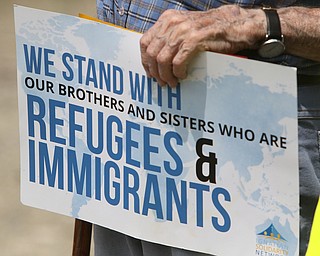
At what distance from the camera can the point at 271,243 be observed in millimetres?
1668

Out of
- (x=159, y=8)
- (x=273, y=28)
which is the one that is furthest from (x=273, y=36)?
(x=159, y=8)

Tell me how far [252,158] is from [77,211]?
0.44 metres

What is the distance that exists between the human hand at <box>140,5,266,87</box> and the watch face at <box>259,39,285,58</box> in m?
0.01

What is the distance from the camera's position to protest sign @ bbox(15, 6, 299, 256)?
64.1 inches

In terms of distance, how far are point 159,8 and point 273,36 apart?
0.25m

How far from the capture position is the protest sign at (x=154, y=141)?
1.63 meters

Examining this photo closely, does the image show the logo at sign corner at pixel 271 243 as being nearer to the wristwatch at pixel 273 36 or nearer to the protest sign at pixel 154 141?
the protest sign at pixel 154 141

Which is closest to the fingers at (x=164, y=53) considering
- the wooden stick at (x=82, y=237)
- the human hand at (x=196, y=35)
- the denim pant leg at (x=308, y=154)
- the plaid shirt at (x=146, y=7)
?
the human hand at (x=196, y=35)

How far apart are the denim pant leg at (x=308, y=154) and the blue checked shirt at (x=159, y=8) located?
0.18ft

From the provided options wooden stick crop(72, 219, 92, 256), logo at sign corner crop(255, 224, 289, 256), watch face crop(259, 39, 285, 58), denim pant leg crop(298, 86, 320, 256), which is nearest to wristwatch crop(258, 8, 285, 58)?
watch face crop(259, 39, 285, 58)

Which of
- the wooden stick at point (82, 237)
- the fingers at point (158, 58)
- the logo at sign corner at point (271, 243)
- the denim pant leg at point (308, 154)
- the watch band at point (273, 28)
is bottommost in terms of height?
the wooden stick at point (82, 237)

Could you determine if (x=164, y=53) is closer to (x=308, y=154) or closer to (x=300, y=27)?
(x=300, y=27)

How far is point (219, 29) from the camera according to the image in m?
1.64

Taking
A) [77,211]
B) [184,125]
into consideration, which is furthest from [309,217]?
[77,211]
